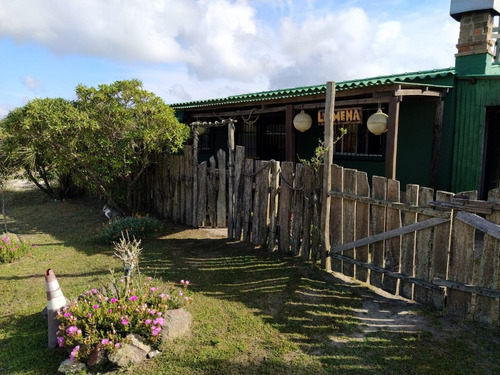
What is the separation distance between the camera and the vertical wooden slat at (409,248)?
4078mm

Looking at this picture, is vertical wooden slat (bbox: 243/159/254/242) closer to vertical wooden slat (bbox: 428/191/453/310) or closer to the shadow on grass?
the shadow on grass

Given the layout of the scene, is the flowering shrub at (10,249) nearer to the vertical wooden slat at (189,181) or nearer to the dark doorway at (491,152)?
the vertical wooden slat at (189,181)

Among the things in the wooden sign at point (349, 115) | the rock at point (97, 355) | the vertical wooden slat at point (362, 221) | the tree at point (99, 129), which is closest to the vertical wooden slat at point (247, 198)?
the vertical wooden slat at point (362, 221)

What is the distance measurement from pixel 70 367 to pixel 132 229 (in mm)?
4281

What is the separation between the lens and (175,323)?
144 inches

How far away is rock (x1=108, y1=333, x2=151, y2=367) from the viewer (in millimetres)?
3184

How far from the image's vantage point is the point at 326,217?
5082mm

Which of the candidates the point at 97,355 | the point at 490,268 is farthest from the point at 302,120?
the point at 97,355

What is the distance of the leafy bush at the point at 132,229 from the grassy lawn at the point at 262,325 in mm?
804

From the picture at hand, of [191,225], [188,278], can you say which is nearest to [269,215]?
[188,278]

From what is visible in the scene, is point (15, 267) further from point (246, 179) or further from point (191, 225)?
point (246, 179)

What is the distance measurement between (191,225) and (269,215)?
8.32 ft

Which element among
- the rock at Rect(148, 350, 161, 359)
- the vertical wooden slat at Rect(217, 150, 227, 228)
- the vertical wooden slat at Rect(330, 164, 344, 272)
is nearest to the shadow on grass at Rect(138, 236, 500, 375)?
the vertical wooden slat at Rect(330, 164, 344, 272)

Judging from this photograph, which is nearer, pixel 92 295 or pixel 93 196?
pixel 92 295
